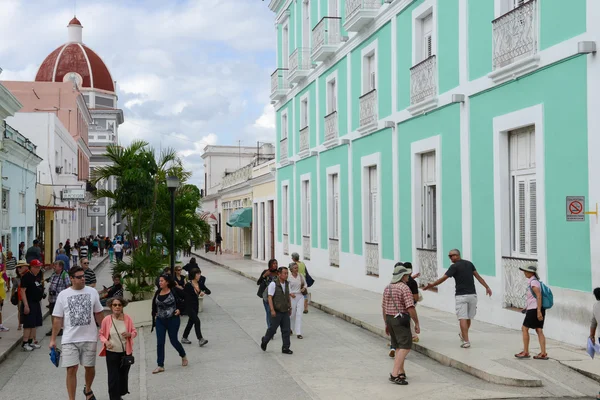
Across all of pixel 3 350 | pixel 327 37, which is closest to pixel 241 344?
pixel 3 350

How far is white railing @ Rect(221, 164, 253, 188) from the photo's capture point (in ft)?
145

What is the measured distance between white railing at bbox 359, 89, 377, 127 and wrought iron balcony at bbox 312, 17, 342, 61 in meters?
3.08

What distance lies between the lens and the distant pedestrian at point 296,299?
13.7 m

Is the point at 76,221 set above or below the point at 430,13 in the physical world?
below

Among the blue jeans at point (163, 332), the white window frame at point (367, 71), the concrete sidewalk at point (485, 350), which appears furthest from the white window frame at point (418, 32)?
the blue jeans at point (163, 332)

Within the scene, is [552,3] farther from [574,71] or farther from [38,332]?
[38,332]

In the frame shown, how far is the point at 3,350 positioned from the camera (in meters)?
12.5

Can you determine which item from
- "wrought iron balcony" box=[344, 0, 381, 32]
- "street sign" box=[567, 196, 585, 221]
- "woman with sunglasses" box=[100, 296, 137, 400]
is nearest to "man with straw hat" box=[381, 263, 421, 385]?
"street sign" box=[567, 196, 585, 221]

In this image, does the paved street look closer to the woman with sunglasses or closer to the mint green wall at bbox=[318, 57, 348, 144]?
the woman with sunglasses

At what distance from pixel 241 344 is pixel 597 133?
21.9 feet

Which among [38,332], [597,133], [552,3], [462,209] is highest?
[552,3]

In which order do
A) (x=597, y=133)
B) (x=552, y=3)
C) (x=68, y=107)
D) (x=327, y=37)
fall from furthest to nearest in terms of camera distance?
(x=68, y=107) → (x=327, y=37) → (x=552, y=3) → (x=597, y=133)

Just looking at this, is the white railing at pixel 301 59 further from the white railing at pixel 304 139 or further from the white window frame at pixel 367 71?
the white window frame at pixel 367 71

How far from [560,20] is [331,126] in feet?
44.2
